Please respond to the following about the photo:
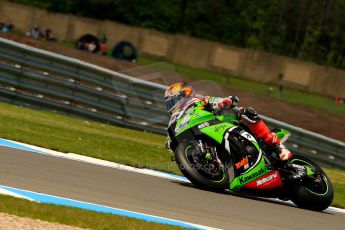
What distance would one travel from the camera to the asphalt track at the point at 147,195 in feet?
28.1

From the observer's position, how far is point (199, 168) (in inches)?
412

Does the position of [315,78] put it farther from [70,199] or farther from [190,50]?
[70,199]

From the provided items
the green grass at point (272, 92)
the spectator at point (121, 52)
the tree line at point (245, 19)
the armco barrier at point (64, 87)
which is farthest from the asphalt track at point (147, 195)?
the tree line at point (245, 19)

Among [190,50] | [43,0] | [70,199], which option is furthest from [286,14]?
[70,199]

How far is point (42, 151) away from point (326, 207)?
4029 millimetres

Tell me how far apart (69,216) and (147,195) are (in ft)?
7.00

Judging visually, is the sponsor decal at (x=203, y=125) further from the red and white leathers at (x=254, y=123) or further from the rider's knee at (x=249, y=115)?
the rider's knee at (x=249, y=115)

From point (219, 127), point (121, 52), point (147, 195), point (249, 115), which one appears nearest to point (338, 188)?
point (249, 115)

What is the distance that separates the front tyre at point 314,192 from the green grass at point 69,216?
11.4 ft

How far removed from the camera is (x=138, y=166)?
1211 cm

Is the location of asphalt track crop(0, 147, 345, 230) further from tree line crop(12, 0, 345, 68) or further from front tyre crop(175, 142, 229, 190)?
tree line crop(12, 0, 345, 68)

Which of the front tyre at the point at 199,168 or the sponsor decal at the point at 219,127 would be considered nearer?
the front tyre at the point at 199,168

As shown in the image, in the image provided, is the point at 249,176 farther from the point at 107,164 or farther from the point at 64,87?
the point at 64,87

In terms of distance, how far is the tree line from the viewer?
5409 cm
